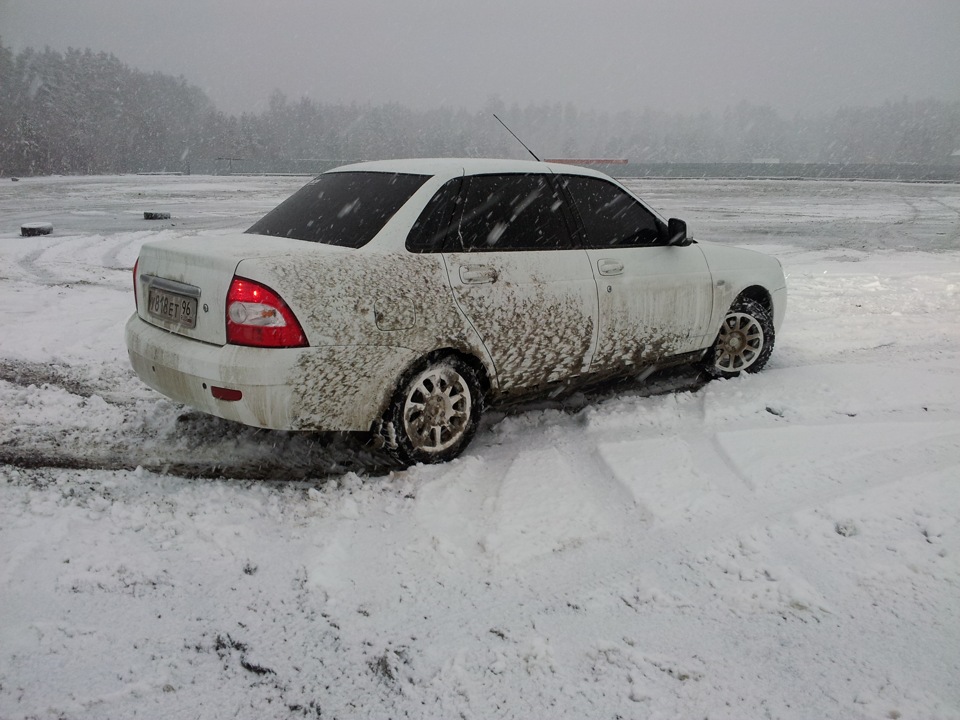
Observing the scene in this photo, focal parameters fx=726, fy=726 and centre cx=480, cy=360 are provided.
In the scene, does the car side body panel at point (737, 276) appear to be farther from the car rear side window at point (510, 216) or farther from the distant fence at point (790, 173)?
the distant fence at point (790, 173)

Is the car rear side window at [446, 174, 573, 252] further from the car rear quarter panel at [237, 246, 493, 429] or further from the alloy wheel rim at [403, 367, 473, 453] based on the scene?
the alloy wheel rim at [403, 367, 473, 453]

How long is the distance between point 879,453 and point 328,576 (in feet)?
9.89

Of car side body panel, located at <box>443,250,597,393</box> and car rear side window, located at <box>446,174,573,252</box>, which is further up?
car rear side window, located at <box>446,174,573,252</box>

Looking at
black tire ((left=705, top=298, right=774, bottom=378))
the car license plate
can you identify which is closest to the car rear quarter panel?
the car license plate

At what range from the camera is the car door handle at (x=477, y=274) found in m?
3.80

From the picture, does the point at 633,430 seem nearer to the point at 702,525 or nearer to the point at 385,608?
the point at 702,525

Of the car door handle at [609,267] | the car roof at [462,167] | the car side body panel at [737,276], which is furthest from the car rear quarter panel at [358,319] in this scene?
the car side body panel at [737,276]

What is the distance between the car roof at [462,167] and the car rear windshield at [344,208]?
85 millimetres

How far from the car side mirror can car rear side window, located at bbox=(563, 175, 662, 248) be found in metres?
0.07

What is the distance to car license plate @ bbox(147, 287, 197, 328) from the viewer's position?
140 inches

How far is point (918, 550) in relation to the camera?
3.05 m

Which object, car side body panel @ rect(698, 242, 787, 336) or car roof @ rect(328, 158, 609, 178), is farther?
car side body panel @ rect(698, 242, 787, 336)

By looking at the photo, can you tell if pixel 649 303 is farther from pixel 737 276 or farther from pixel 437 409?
pixel 437 409

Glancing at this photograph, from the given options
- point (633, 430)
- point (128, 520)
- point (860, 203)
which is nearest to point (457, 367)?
point (633, 430)
